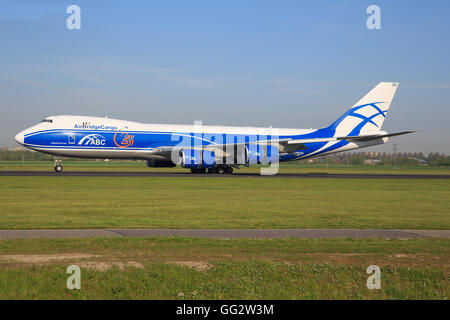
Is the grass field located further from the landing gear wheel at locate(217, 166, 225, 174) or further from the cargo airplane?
the landing gear wheel at locate(217, 166, 225, 174)

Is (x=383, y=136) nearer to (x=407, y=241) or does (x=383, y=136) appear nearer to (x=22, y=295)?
(x=407, y=241)

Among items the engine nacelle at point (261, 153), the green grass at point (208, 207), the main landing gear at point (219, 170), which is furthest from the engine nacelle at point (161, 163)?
the green grass at point (208, 207)

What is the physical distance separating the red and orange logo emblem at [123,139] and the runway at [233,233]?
109 ft

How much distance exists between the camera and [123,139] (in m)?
48.7

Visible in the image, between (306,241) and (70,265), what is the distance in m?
6.43

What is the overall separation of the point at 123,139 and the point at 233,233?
34.6 meters

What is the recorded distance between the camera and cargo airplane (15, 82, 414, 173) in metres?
47.9

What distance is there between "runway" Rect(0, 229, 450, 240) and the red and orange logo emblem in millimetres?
33293

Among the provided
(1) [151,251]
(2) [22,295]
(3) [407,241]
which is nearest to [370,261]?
(3) [407,241]

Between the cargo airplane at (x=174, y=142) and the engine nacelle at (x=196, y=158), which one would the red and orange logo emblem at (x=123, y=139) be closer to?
the cargo airplane at (x=174, y=142)

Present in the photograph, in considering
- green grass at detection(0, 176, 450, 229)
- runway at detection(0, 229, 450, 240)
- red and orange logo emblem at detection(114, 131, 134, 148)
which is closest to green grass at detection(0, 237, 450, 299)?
runway at detection(0, 229, 450, 240)

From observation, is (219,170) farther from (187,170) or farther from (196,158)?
(187,170)

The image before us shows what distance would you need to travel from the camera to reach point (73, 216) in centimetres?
1941

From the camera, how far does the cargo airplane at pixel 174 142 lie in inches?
1886
